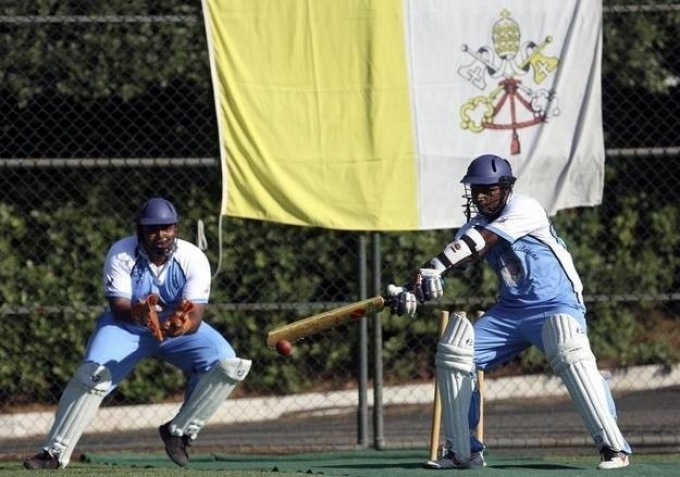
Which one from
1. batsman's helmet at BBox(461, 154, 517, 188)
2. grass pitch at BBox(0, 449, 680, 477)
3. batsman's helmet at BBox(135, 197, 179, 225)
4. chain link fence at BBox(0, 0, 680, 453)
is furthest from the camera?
chain link fence at BBox(0, 0, 680, 453)

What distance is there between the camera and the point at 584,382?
320 inches

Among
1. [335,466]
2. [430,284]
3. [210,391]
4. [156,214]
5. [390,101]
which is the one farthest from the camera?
[390,101]

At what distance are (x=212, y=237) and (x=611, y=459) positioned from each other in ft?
12.5

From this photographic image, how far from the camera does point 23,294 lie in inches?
424

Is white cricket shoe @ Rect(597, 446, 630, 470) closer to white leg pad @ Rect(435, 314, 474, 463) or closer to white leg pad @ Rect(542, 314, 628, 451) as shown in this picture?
white leg pad @ Rect(542, 314, 628, 451)

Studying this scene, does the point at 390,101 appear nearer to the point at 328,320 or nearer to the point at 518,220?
the point at 518,220

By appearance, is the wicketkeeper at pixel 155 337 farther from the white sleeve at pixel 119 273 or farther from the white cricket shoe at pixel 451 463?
the white cricket shoe at pixel 451 463

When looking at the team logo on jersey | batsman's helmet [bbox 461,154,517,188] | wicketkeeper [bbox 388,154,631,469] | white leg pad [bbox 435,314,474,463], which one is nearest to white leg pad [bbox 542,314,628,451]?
Result: wicketkeeper [bbox 388,154,631,469]

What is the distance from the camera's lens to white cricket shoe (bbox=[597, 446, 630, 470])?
26.7ft

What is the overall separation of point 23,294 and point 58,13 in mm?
1924

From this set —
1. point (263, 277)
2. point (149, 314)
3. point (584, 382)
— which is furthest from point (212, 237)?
point (584, 382)

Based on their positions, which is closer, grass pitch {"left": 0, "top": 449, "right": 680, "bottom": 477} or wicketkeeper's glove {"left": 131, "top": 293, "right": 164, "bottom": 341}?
grass pitch {"left": 0, "top": 449, "right": 680, "bottom": 477}

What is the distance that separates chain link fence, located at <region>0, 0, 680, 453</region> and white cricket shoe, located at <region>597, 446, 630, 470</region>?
6.97 feet

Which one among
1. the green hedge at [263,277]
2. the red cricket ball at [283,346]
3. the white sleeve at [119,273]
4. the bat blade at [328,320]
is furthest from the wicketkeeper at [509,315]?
the green hedge at [263,277]
